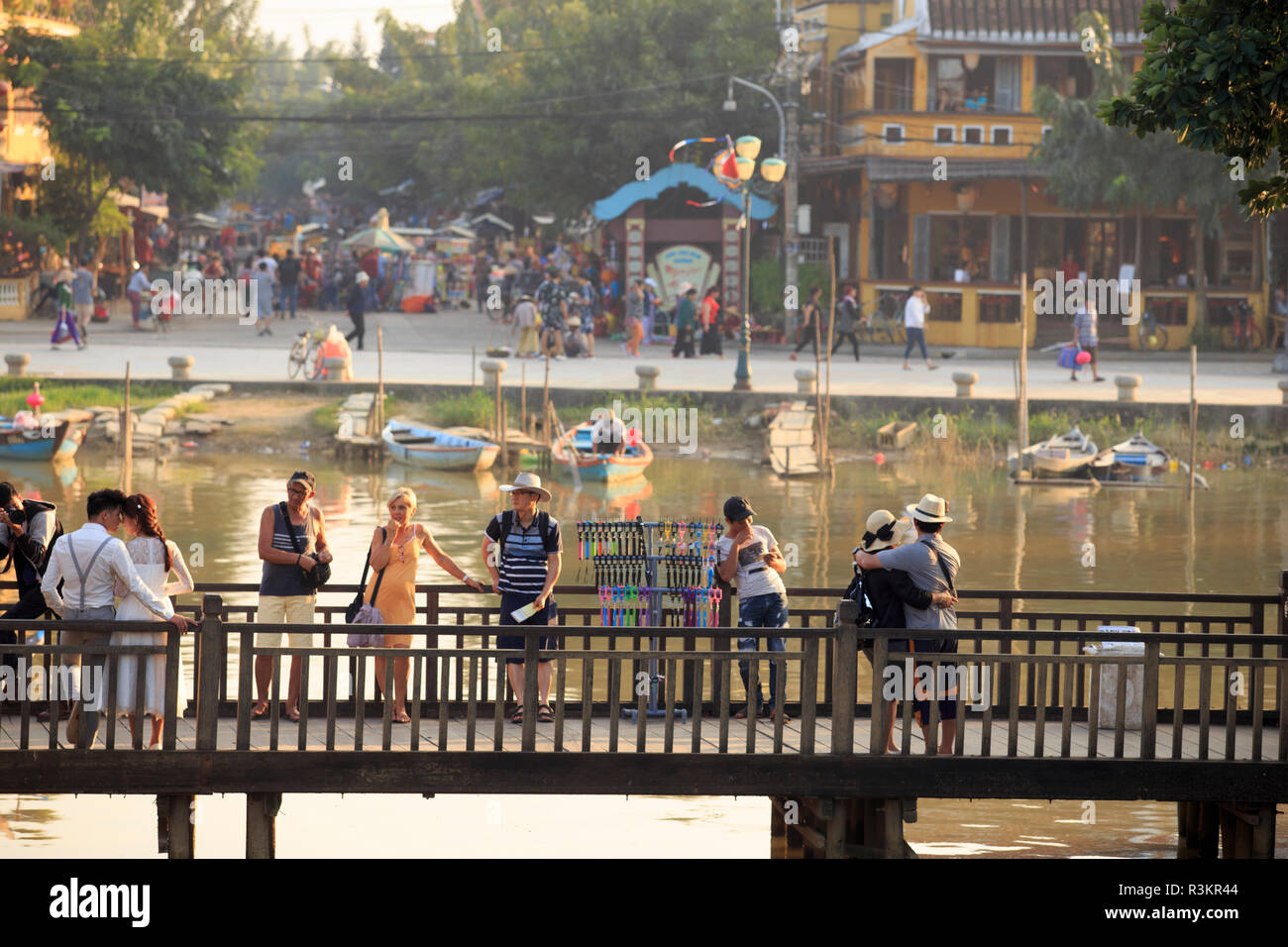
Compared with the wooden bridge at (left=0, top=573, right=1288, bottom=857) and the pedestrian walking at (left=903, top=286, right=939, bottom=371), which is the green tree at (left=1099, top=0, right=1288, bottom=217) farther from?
the pedestrian walking at (left=903, top=286, right=939, bottom=371)

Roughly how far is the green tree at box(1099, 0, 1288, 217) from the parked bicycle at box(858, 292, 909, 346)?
Answer: 33607 mm

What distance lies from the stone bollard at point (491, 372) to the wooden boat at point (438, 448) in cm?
115

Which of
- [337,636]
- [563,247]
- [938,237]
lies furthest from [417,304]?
[337,636]

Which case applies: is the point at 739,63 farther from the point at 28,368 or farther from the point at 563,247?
the point at 28,368

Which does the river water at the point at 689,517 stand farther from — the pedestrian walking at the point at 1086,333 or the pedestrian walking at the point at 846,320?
the pedestrian walking at the point at 846,320

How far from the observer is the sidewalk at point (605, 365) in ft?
114

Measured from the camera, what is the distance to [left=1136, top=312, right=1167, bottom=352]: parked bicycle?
43.5 metres

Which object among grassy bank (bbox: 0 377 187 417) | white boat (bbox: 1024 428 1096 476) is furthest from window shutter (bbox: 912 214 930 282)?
grassy bank (bbox: 0 377 187 417)

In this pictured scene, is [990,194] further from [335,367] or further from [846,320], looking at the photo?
[335,367]

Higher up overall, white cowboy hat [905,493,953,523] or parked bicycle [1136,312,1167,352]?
parked bicycle [1136,312,1167,352]

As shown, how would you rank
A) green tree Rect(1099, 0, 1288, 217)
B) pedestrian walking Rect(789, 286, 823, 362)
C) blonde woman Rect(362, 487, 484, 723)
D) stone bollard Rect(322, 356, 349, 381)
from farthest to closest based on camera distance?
pedestrian walking Rect(789, 286, 823, 362)
stone bollard Rect(322, 356, 349, 381)
blonde woman Rect(362, 487, 484, 723)
green tree Rect(1099, 0, 1288, 217)

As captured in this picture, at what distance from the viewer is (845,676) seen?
31.4ft

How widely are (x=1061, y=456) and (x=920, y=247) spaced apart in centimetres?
1633
